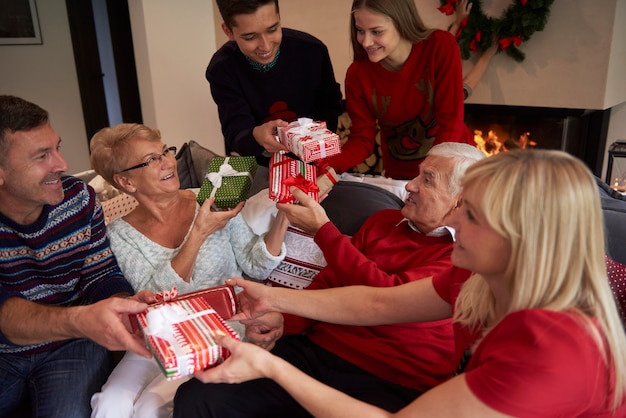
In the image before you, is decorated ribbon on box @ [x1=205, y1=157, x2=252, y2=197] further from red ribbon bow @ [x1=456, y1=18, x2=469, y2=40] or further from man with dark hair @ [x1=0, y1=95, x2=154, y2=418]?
red ribbon bow @ [x1=456, y1=18, x2=469, y2=40]

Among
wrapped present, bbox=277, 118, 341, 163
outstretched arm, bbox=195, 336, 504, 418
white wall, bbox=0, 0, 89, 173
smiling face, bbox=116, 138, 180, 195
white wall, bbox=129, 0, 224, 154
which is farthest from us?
white wall, bbox=0, 0, 89, 173

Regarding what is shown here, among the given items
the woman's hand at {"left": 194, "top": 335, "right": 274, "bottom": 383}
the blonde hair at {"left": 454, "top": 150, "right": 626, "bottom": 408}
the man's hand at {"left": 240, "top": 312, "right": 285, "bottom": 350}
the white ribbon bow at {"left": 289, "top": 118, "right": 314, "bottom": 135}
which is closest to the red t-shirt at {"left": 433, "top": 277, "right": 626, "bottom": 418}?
the blonde hair at {"left": 454, "top": 150, "right": 626, "bottom": 408}

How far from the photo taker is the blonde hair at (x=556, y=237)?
0.95 meters

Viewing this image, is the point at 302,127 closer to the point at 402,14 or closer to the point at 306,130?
the point at 306,130

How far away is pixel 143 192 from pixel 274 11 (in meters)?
0.80

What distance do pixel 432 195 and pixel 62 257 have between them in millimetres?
1198

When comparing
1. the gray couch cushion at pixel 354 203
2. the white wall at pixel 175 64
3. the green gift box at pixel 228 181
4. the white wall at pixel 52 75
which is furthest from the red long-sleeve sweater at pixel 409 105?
the white wall at pixel 52 75

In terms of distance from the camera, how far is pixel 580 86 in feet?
10.8

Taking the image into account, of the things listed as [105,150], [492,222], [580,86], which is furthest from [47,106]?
[492,222]

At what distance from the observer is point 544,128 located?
3.58 metres

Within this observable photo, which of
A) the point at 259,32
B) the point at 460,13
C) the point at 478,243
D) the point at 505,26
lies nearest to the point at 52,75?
the point at 460,13

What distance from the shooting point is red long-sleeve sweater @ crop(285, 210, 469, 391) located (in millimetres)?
1573

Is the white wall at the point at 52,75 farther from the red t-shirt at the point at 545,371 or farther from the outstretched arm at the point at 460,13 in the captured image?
the red t-shirt at the point at 545,371

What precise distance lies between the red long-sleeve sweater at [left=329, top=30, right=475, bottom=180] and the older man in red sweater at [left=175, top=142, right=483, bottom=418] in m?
0.45
